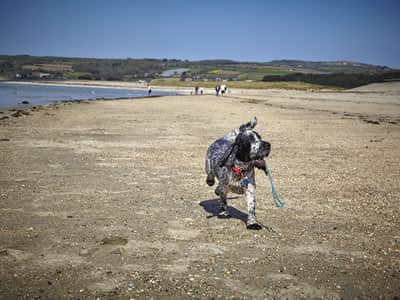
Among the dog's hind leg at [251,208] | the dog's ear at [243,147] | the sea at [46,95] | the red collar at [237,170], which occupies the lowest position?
the sea at [46,95]

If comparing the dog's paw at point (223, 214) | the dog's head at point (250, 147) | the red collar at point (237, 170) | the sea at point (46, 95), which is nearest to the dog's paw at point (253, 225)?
the dog's paw at point (223, 214)

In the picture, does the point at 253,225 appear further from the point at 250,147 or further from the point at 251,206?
the point at 250,147

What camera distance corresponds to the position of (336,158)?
47.4ft

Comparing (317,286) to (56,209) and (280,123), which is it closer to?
(56,209)

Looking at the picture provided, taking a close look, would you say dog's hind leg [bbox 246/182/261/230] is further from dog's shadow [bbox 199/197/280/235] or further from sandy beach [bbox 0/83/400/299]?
dog's shadow [bbox 199/197/280/235]

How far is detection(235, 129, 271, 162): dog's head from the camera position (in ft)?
22.5

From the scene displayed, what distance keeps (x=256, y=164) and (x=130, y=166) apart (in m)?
6.35

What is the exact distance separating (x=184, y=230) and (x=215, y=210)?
140 centimetres

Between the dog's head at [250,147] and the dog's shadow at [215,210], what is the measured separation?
59.5 inches

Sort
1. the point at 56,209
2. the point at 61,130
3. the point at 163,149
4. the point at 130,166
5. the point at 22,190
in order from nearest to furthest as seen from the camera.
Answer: the point at 56,209 < the point at 22,190 < the point at 130,166 < the point at 163,149 < the point at 61,130

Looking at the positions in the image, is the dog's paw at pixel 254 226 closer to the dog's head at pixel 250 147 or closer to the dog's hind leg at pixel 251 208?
the dog's hind leg at pixel 251 208

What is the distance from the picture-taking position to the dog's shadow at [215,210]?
8016 mm

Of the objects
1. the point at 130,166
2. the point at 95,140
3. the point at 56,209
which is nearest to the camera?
the point at 56,209

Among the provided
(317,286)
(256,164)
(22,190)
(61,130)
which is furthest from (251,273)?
(61,130)
